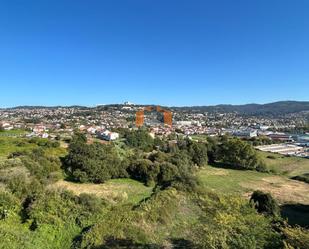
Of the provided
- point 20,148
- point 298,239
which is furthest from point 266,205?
point 20,148

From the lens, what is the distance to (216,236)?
9.56 meters

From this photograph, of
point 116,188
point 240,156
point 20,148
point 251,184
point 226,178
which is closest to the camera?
point 116,188

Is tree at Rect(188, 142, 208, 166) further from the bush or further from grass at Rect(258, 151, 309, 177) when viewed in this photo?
the bush

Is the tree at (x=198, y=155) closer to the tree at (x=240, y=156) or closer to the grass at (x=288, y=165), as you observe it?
the tree at (x=240, y=156)

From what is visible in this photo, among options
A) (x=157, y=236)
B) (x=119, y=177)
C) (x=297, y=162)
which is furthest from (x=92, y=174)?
(x=297, y=162)

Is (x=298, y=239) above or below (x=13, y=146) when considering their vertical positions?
above

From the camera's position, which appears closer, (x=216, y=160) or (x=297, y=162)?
(x=216, y=160)

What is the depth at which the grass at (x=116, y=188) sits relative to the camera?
21.8 metres

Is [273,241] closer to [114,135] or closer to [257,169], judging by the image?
[257,169]

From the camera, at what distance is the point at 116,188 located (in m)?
24.9

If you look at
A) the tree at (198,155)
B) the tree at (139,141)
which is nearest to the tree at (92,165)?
the tree at (198,155)

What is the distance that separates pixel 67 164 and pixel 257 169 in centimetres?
2557

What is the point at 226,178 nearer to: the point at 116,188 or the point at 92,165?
the point at 116,188

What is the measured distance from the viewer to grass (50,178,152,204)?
21.8 m
